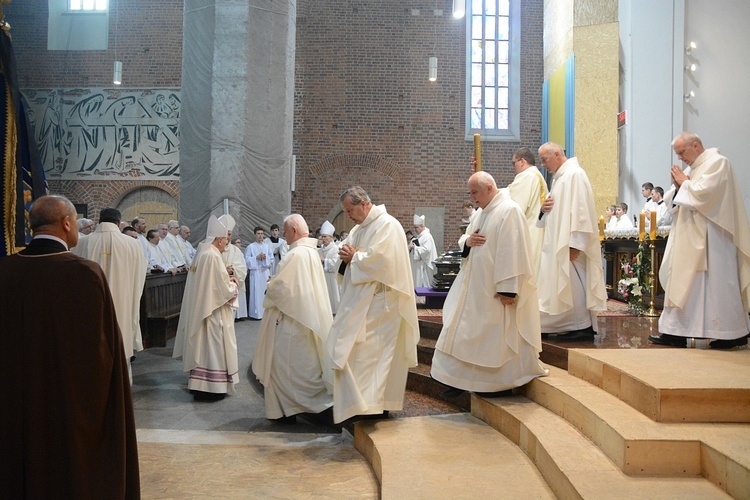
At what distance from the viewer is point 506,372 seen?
4270 mm

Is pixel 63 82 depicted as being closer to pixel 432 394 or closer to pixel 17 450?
pixel 432 394

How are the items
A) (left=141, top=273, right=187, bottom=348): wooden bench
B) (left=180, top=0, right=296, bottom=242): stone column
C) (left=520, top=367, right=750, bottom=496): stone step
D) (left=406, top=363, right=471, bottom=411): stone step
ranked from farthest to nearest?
1. (left=180, top=0, right=296, bottom=242): stone column
2. (left=141, top=273, right=187, bottom=348): wooden bench
3. (left=406, top=363, right=471, bottom=411): stone step
4. (left=520, top=367, right=750, bottom=496): stone step

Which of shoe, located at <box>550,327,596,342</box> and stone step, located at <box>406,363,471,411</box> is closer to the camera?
stone step, located at <box>406,363,471,411</box>

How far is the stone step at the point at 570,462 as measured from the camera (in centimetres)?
267

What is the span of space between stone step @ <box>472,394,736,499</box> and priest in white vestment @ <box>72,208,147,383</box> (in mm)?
3412

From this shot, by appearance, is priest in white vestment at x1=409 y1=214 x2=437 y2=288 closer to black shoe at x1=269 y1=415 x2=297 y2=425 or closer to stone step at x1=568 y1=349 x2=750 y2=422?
black shoe at x1=269 y1=415 x2=297 y2=425

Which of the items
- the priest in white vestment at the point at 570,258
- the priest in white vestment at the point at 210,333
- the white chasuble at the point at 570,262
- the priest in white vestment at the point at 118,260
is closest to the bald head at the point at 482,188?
the priest in white vestment at the point at 570,258

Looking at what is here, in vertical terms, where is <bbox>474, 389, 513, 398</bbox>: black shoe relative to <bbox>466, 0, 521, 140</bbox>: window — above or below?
below

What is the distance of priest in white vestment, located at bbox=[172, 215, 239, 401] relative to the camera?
18.7 ft

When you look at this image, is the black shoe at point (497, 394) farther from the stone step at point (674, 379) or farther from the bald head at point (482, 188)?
the bald head at point (482, 188)

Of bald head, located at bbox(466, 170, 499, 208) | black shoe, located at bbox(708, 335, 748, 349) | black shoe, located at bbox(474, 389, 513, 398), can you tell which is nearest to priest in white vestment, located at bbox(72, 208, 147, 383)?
black shoe, located at bbox(474, 389, 513, 398)

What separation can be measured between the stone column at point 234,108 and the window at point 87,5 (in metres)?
8.38

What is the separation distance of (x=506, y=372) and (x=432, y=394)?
1.07m

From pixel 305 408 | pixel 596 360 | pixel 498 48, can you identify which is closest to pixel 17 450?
pixel 305 408
